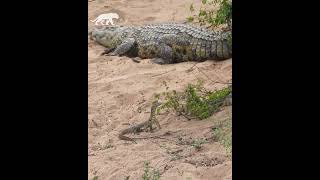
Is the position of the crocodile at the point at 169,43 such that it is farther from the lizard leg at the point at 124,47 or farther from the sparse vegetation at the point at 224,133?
the sparse vegetation at the point at 224,133

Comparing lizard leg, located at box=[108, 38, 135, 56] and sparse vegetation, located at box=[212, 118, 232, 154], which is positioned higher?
lizard leg, located at box=[108, 38, 135, 56]

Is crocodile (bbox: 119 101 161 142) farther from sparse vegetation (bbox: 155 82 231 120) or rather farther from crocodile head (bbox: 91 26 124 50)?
crocodile head (bbox: 91 26 124 50)

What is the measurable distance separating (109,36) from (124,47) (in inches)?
14.4

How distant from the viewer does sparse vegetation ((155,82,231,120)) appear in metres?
4.83

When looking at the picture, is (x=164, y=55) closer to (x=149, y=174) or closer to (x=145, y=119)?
(x=145, y=119)

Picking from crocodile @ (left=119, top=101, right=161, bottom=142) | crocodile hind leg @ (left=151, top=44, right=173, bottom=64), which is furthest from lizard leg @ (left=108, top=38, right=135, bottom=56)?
crocodile @ (left=119, top=101, right=161, bottom=142)

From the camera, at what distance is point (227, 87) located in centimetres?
520

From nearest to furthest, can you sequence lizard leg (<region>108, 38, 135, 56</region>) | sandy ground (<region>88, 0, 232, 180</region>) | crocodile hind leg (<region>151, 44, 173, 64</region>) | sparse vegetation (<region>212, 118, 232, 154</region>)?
1. sandy ground (<region>88, 0, 232, 180</region>)
2. sparse vegetation (<region>212, 118, 232, 154</region>)
3. crocodile hind leg (<region>151, 44, 173, 64</region>)
4. lizard leg (<region>108, 38, 135, 56</region>)

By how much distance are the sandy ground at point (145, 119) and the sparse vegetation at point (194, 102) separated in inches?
2.9

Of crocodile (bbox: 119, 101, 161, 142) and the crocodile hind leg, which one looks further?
the crocodile hind leg

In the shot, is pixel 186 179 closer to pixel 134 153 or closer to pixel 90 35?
pixel 134 153

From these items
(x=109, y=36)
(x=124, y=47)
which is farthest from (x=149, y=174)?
(x=109, y=36)
